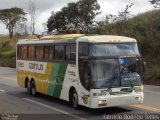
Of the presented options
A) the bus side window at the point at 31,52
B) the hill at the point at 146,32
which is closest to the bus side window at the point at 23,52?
the bus side window at the point at 31,52

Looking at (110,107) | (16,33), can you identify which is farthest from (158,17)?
(16,33)

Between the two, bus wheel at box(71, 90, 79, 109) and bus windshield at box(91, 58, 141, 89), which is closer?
bus windshield at box(91, 58, 141, 89)

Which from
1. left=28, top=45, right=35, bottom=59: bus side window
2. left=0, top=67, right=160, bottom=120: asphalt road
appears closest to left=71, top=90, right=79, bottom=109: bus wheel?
left=0, top=67, right=160, bottom=120: asphalt road

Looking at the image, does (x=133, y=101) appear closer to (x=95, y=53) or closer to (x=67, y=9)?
(x=95, y=53)

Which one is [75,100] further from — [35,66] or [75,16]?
[75,16]

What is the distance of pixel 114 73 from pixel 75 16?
44.2m

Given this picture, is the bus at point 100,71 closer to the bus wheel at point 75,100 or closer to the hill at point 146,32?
the bus wheel at point 75,100

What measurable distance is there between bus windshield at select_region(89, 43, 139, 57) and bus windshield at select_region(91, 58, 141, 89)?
0.25m

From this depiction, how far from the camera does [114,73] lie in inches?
601

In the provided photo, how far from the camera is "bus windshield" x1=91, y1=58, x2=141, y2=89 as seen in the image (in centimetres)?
1509

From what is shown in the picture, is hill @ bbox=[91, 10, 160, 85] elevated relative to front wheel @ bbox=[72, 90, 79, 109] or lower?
elevated

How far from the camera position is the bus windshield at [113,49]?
15.4m

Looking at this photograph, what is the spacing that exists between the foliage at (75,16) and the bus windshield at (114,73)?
42.3 meters

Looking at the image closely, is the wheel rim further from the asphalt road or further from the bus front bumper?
the bus front bumper
